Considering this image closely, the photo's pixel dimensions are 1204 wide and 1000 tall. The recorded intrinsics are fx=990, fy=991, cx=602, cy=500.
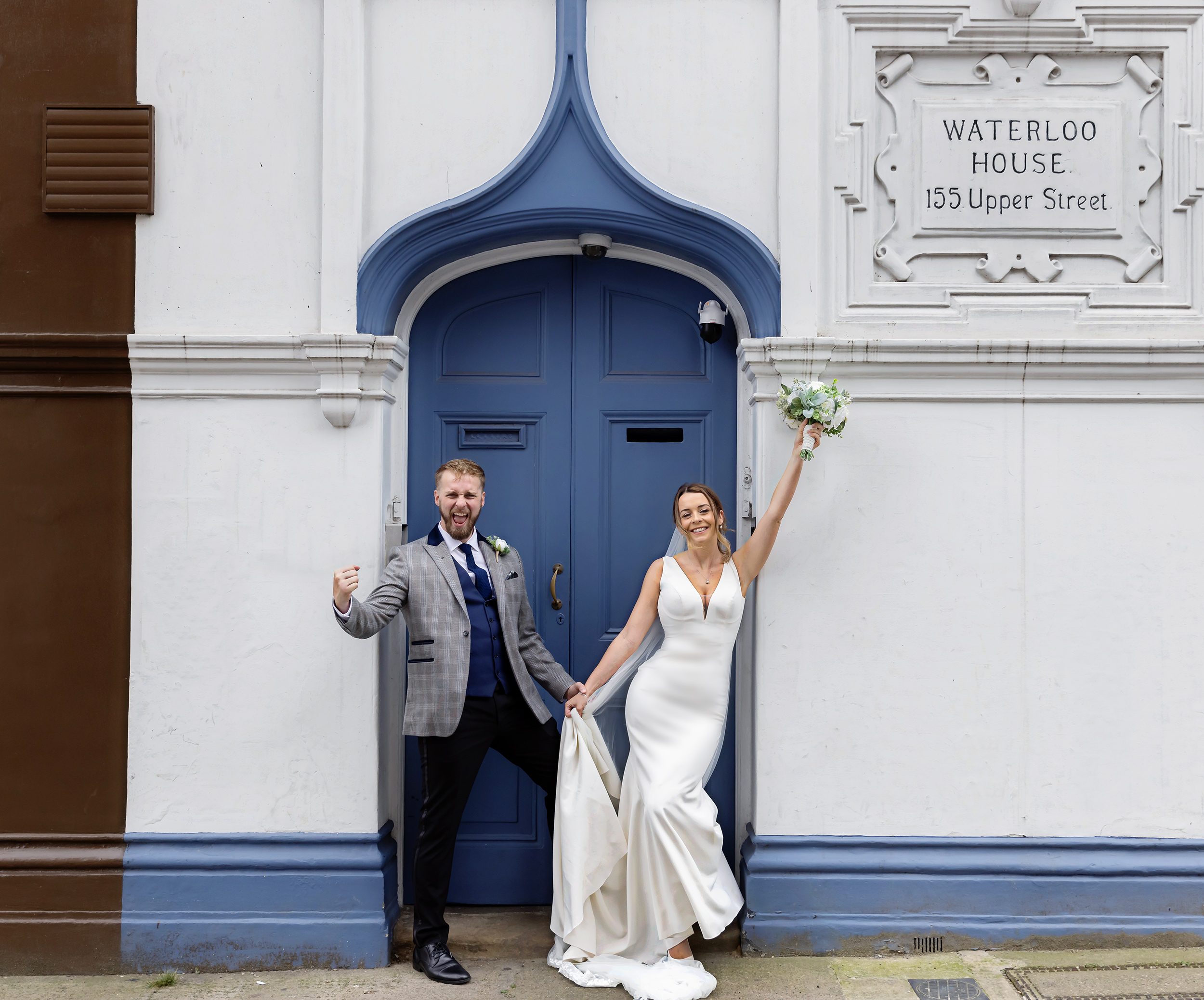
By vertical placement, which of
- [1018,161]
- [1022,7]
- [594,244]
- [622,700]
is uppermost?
[1022,7]

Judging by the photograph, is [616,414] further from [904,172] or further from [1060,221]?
[1060,221]

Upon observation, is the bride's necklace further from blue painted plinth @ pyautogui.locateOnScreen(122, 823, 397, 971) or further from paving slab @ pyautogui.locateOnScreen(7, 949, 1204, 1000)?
blue painted plinth @ pyautogui.locateOnScreen(122, 823, 397, 971)

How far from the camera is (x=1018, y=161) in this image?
4285mm

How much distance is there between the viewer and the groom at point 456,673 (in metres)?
3.96

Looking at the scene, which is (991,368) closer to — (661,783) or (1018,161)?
(1018,161)

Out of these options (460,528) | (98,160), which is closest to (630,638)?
(460,528)

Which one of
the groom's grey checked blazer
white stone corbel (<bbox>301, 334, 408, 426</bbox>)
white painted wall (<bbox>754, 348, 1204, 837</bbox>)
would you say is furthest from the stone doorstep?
white stone corbel (<bbox>301, 334, 408, 426</bbox>)

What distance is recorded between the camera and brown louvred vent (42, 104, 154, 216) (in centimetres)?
421

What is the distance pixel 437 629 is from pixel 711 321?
Answer: 72.3 inches

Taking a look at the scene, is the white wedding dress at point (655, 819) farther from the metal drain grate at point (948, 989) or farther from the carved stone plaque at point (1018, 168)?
the carved stone plaque at point (1018, 168)

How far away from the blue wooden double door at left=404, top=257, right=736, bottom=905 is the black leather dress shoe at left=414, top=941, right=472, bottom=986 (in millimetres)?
532

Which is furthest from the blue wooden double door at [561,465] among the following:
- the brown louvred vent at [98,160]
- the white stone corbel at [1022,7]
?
the white stone corbel at [1022,7]

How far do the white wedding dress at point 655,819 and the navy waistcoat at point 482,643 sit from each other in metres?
0.37

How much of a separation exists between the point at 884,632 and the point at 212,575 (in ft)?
9.44
